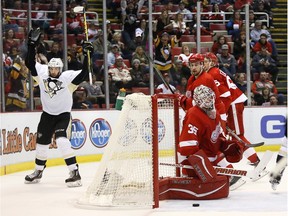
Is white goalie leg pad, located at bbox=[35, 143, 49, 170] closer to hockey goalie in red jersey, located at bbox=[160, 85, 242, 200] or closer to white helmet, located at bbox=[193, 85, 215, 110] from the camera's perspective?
hockey goalie in red jersey, located at bbox=[160, 85, 242, 200]

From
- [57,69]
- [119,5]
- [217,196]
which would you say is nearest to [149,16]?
[119,5]

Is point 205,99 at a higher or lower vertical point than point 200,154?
higher

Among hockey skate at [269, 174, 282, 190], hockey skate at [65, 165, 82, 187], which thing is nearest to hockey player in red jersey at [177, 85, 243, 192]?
hockey skate at [269, 174, 282, 190]

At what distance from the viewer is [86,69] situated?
822cm

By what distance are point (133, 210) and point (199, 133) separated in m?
0.93

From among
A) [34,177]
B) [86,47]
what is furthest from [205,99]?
[34,177]

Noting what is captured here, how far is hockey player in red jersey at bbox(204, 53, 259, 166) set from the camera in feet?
26.2

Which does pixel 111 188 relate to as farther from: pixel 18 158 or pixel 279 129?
pixel 279 129

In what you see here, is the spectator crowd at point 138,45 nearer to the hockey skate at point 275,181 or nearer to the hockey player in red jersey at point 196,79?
the hockey player in red jersey at point 196,79

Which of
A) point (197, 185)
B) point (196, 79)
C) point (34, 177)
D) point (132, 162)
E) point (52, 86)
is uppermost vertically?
point (196, 79)

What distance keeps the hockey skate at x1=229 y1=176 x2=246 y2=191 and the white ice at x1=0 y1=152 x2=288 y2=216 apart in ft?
0.22

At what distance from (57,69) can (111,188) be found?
6.90 ft

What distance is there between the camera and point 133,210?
636 cm

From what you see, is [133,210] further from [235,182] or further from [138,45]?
[138,45]
